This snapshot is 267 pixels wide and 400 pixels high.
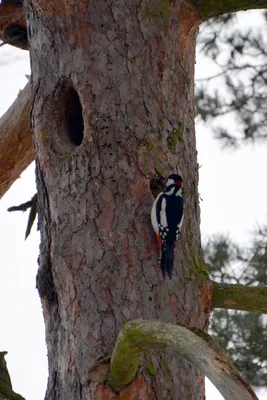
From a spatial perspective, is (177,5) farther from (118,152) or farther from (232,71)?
(232,71)

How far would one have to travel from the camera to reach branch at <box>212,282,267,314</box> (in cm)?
339

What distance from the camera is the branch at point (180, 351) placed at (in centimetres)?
233

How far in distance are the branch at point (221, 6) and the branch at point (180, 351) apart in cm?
174

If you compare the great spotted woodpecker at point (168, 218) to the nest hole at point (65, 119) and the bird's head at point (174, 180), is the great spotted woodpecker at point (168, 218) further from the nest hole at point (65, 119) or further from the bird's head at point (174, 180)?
the nest hole at point (65, 119)

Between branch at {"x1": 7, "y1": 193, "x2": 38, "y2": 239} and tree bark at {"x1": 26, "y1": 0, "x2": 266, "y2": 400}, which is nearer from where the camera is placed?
tree bark at {"x1": 26, "y1": 0, "x2": 266, "y2": 400}

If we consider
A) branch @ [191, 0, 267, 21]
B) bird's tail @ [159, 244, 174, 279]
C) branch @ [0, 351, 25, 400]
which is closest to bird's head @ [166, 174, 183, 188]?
bird's tail @ [159, 244, 174, 279]

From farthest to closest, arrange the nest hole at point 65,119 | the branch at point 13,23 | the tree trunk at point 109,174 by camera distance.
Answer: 1. the branch at point 13,23
2. the nest hole at point 65,119
3. the tree trunk at point 109,174

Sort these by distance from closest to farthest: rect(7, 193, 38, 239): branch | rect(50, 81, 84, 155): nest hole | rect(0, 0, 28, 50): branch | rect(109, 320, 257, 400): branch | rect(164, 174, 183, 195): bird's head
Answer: rect(109, 320, 257, 400): branch → rect(164, 174, 183, 195): bird's head → rect(50, 81, 84, 155): nest hole → rect(7, 193, 38, 239): branch → rect(0, 0, 28, 50): branch

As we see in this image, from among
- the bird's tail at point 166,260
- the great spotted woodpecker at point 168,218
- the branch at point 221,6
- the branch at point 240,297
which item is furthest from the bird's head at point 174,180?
the branch at point 221,6

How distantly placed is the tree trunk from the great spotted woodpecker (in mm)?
38

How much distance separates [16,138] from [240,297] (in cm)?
214

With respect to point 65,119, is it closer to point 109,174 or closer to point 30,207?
point 109,174

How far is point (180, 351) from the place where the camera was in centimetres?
254

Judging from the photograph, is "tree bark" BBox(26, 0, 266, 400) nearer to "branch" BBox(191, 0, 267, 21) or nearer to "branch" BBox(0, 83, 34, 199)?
"branch" BBox(191, 0, 267, 21)
